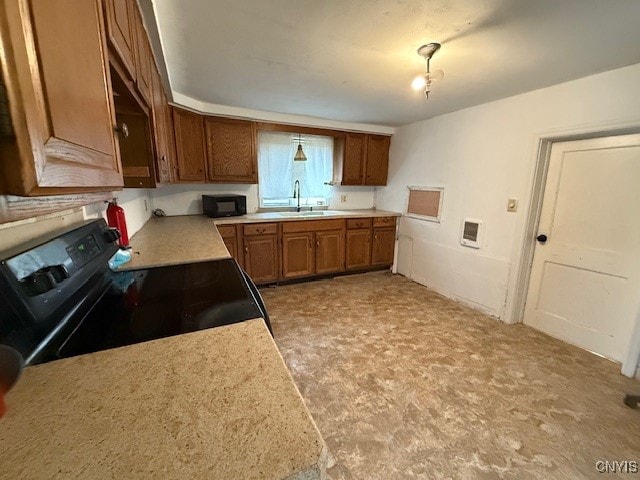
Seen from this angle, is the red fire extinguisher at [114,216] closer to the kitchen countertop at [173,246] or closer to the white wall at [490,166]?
the kitchen countertop at [173,246]

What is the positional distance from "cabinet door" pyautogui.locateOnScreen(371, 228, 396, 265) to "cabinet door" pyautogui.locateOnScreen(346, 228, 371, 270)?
0.10m

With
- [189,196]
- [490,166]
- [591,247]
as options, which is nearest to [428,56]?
[490,166]

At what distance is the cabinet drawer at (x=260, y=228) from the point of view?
303cm

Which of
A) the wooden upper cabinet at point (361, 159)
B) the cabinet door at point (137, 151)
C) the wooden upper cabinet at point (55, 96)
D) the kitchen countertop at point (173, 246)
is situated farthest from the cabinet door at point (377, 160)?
the wooden upper cabinet at point (55, 96)

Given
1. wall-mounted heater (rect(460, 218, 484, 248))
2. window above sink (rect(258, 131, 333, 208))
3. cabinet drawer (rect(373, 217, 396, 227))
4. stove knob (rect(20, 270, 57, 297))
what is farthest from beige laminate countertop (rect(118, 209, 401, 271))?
wall-mounted heater (rect(460, 218, 484, 248))

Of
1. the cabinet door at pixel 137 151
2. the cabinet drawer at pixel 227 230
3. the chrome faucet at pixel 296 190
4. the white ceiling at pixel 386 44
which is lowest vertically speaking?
the cabinet drawer at pixel 227 230

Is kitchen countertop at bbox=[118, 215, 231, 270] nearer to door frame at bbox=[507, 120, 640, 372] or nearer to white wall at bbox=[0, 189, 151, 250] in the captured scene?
white wall at bbox=[0, 189, 151, 250]

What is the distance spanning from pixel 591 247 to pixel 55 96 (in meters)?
3.11

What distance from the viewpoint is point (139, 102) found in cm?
118

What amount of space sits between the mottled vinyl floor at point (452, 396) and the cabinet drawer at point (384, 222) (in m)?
1.43

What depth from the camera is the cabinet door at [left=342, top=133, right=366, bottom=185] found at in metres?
3.66

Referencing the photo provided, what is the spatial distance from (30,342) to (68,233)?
1.08 feet

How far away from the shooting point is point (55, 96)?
42 centimetres

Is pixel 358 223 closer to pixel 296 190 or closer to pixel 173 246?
pixel 296 190
